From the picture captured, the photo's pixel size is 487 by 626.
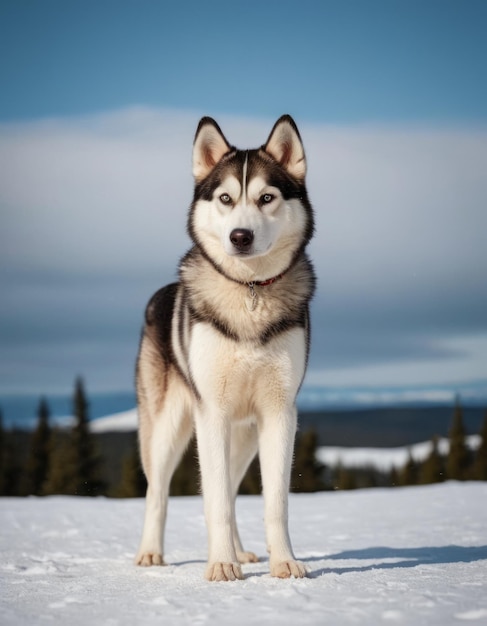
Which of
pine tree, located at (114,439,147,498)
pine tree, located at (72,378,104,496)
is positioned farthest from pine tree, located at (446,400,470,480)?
pine tree, located at (72,378,104,496)

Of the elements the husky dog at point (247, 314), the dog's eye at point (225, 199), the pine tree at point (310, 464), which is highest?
the dog's eye at point (225, 199)

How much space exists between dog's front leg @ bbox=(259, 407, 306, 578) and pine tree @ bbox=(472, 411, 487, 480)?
50206 mm

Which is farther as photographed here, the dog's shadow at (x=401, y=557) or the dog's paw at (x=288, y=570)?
the dog's shadow at (x=401, y=557)

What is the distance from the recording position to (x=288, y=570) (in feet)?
19.0

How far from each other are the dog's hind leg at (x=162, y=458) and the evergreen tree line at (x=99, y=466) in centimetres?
2562

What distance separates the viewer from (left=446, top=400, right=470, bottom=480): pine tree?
185 ft

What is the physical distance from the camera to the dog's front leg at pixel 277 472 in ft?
19.7

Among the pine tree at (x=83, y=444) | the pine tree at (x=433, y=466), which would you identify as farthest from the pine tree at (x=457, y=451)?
the pine tree at (x=83, y=444)

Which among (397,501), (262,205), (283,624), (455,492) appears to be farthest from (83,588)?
(455,492)

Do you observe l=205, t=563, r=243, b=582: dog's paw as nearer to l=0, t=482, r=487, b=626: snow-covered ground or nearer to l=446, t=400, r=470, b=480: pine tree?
l=0, t=482, r=487, b=626: snow-covered ground

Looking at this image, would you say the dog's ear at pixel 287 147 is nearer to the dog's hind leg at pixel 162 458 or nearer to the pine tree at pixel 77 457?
the dog's hind leg at pixel 162 458

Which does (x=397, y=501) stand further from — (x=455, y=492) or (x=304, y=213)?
(x=304, y=213)

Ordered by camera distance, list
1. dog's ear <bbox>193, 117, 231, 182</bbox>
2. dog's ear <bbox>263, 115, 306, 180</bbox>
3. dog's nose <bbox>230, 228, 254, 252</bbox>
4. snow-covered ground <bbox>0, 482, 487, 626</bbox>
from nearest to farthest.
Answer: snow-covered ground <bbox>0, 482, 487, 626</bbox>, dog's nose <bbox>230, 228, 254, 252</bbox>, dog's ear <bbox>263, 115, 306, 180</bbox>, dog's ear <bbox>193, 117, 231, 182</bbox>

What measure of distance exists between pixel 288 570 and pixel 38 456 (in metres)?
48.5
